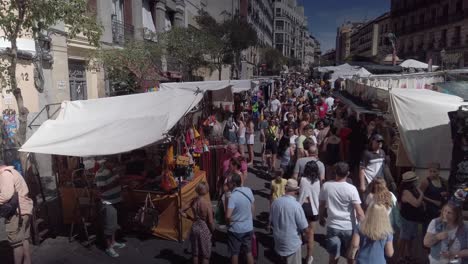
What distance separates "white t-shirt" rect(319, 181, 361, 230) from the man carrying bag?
14.2ft

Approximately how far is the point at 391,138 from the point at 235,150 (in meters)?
3.56

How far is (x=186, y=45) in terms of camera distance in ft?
59.9

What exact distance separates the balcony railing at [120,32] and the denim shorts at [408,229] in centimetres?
1473

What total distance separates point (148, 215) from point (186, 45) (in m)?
13.5

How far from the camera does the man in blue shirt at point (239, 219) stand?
473cm

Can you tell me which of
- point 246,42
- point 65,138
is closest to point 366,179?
point 65,138

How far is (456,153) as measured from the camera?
520 cm

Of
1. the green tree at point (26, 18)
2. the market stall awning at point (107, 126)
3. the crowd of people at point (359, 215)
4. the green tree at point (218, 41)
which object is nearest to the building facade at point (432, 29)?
the green tree at point (218, 41)

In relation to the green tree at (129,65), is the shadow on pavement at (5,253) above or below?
below

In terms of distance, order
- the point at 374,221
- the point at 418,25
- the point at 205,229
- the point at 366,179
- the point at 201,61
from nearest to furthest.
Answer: the point at 374,221, the point at 205,229, the point at 366,179, the point at 201,61, the point at 418,25

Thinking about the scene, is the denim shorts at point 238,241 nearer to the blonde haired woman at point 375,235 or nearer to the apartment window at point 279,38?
the blonde haired woman at point 375,235

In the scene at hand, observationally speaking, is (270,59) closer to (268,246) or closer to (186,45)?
A: (186,45)

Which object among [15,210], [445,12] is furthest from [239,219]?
[445,12]

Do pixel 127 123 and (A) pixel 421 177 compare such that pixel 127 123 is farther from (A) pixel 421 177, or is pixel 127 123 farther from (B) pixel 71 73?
(B) pixel 71 73
